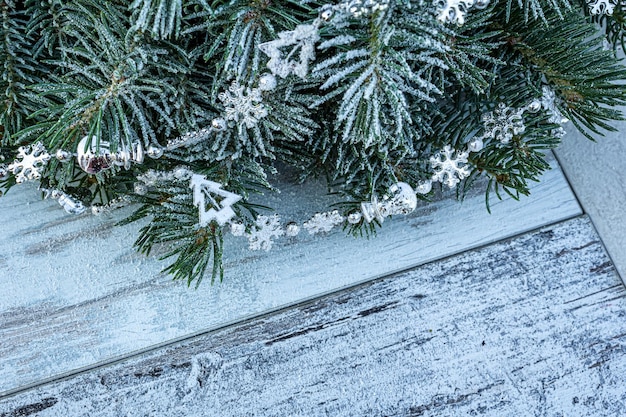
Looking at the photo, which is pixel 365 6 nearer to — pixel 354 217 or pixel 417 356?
pixel 354 217

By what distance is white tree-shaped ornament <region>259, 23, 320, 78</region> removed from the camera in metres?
0.49

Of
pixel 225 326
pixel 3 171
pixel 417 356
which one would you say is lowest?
pixel 417 356

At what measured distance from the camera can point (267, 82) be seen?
20.3 inches

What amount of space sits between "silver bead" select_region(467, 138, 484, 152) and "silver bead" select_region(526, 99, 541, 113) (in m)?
0.05

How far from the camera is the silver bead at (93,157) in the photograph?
512mm

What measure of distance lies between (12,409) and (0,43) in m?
0.35

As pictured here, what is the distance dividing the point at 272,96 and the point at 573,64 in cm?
27

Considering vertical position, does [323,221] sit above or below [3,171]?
below

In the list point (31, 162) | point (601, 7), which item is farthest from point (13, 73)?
point (601, 7)

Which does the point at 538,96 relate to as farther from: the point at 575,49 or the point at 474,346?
the point at 474,346

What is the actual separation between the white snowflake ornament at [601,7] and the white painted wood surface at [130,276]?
25cm

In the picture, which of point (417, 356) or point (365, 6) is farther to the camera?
point (417, 356)

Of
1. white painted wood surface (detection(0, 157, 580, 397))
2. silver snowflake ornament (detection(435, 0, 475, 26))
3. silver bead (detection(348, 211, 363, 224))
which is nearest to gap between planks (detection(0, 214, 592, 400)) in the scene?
white painted wood surface (detection(0, 157, 580, 397))

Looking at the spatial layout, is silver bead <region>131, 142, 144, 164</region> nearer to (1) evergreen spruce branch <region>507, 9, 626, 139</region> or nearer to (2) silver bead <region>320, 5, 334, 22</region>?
(2) silver bead <region>320, 5, 334, 22</region>
